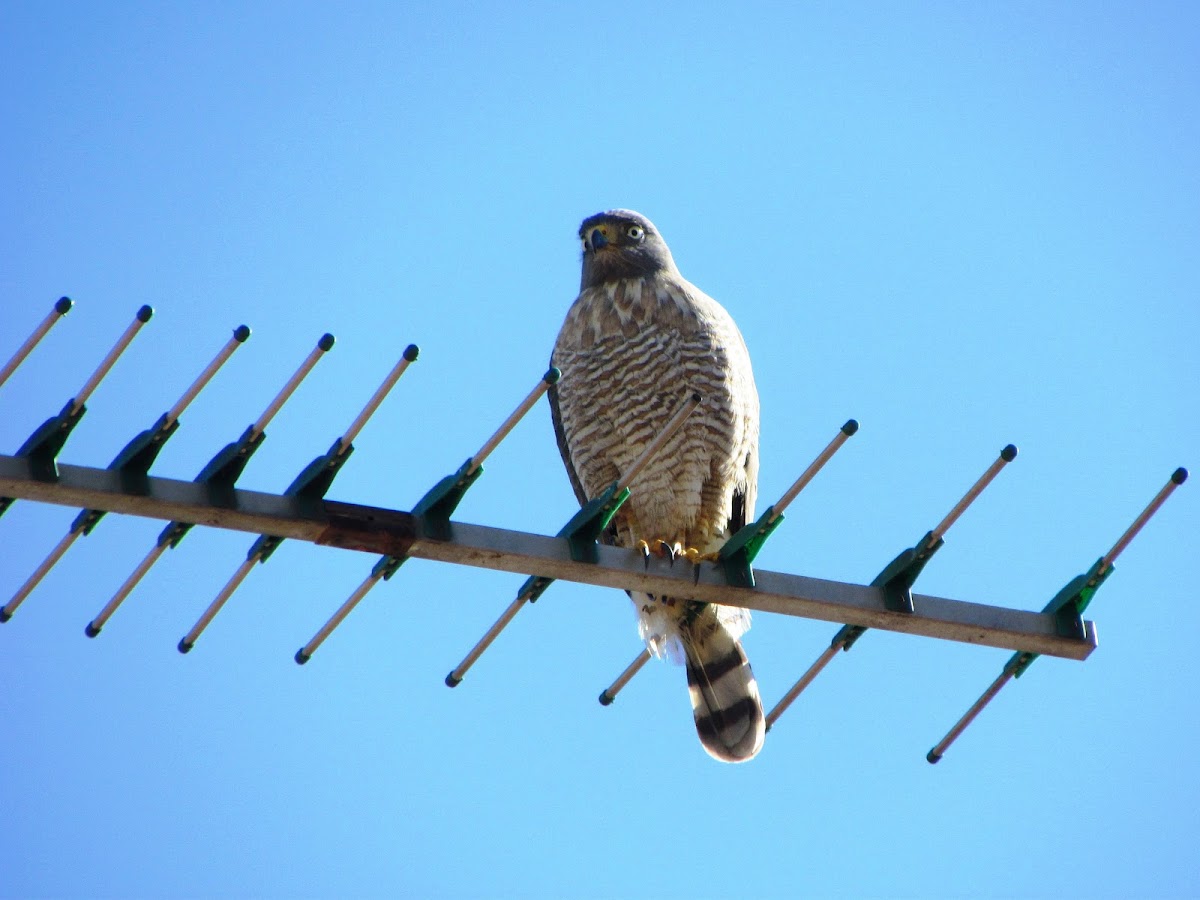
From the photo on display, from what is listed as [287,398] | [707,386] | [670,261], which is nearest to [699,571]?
[287,398]

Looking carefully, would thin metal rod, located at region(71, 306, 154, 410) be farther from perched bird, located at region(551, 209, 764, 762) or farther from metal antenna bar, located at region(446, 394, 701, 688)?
perched bird, located at region(551, 209, 764, 762)

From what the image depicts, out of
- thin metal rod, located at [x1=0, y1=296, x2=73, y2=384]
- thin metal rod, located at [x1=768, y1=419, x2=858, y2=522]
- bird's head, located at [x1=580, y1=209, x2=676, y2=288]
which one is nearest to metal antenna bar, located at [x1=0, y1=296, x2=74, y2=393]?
thin metal rod, located at [x1=0, y1=296, x2=73, y2=384]

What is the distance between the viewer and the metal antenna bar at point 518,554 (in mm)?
4098

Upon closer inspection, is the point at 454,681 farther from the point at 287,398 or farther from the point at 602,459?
the point at 602,459

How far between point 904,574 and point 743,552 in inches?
19.4

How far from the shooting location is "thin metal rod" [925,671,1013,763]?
5.26m

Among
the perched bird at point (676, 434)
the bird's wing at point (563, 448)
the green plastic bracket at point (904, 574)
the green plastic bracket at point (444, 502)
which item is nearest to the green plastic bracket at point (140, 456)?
the green plastic bracket at point (444, 502)

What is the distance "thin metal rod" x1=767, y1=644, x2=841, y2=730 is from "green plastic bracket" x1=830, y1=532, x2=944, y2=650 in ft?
1.25

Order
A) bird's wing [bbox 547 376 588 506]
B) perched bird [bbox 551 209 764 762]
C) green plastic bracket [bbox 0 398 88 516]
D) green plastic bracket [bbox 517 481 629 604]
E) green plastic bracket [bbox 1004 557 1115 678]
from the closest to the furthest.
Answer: green plastic bracket [bbox 0 398 88 516]
green plastic bracket [bbox 517 481 629 604]
green plastic bracket [bbox 1004 557 1115 678]
perched bird [bbox 551 209 764 762]
bird's wing [bbox 547 376 588 506]

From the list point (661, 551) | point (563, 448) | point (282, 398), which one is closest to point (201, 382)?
point (282, 398)

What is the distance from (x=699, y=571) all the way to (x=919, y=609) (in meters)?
0.69

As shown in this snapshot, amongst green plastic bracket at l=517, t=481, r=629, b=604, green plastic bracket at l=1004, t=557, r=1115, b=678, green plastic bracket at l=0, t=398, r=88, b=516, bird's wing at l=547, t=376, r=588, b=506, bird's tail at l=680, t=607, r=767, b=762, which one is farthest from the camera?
bird's wing at l=547, t=376, r=588, b=506

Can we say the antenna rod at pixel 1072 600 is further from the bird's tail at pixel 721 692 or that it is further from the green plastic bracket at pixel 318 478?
the green plastic bracket at pixel 318 478

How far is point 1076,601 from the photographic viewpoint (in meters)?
5.00
